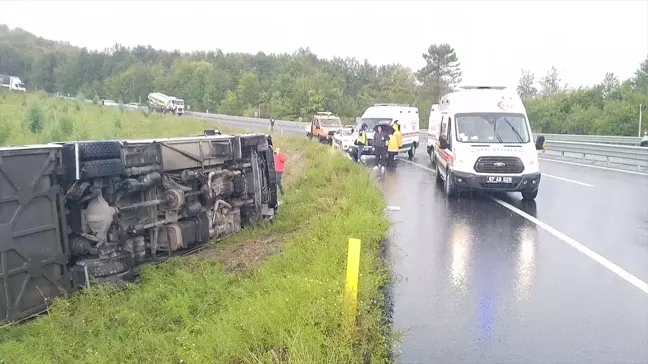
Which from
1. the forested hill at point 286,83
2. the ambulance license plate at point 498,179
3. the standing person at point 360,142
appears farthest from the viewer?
the forested hill at point 286,83

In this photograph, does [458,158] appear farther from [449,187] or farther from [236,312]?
[236,312]

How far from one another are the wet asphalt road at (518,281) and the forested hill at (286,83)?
33.6 metres

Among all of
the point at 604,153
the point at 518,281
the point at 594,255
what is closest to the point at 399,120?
the point at 604,153

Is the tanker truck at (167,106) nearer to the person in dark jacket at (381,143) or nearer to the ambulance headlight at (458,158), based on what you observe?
the person in dark jacket at (381,143)

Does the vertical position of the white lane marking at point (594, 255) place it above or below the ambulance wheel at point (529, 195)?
below

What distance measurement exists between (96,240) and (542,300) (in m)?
5.65

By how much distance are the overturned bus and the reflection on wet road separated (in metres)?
3.53

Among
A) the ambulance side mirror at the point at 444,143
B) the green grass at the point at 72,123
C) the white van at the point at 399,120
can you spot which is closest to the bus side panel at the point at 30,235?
the ambulance side mirror at the point at 444,143

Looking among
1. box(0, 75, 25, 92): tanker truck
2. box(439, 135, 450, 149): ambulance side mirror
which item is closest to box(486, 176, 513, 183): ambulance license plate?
box(439, 135, 450, 149): ambulance side mirror

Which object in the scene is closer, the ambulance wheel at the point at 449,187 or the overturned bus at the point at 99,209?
the overturned bus at the point at 99,209

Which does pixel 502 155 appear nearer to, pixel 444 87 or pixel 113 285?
pixel 113 285

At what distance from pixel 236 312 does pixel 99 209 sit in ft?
9.31

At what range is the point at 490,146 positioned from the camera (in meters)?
12.7

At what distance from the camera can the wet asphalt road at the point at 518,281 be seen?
5.17 meters
